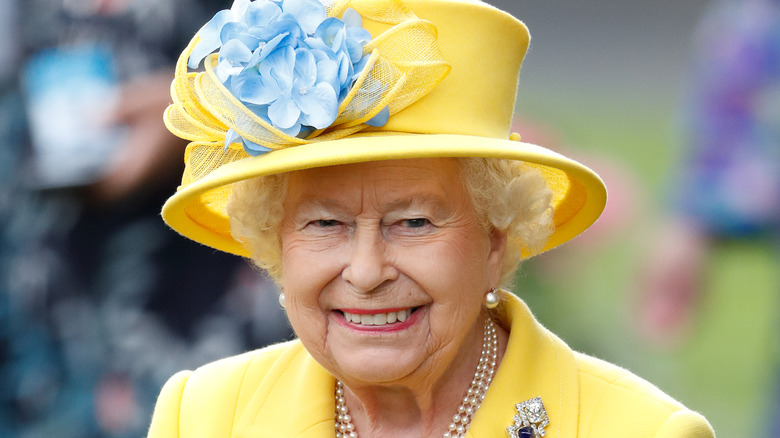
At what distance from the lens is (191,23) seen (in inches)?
205

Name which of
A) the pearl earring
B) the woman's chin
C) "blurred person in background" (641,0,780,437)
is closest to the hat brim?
the pearl earring

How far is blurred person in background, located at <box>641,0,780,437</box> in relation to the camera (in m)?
4.77

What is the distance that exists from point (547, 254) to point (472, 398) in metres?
2.44

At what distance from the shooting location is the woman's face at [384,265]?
2.55m

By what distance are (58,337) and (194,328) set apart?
71cm

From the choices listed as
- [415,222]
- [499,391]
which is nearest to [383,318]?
[415,222]

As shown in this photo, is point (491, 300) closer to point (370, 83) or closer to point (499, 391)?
point (499, 391)

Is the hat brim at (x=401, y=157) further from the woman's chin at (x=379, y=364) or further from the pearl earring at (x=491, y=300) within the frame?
the woman's chin at (x=379, y=364)

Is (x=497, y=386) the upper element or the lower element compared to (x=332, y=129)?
lower

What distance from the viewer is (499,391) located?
9.03 ft

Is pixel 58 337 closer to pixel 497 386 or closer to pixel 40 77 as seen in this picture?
pixel 40 77

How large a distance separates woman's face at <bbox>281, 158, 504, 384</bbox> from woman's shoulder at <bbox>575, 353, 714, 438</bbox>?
364 millimetres

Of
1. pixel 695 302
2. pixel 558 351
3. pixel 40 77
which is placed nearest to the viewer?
pixel 558 351

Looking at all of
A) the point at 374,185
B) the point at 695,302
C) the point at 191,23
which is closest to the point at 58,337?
the point at 191,23
